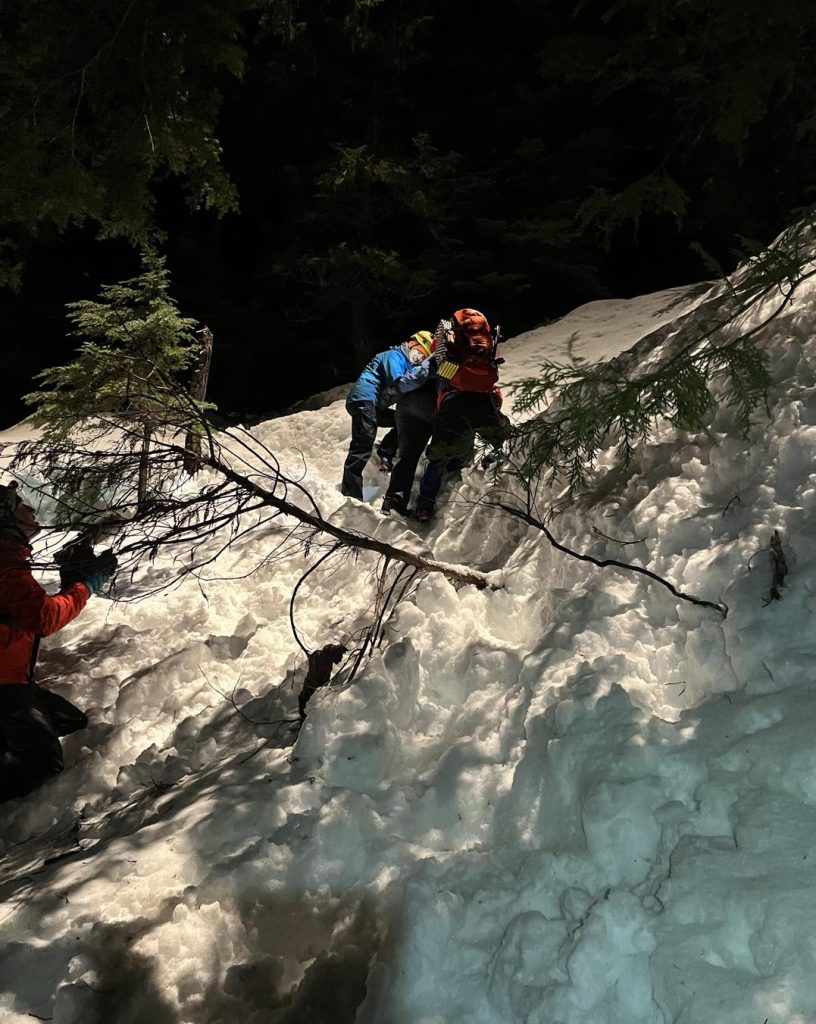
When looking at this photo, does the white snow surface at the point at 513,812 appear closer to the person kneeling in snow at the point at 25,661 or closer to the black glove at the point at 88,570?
the person kneeling in snow at the point at 25,661

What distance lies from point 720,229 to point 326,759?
14.2 m

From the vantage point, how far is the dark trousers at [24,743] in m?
4.40

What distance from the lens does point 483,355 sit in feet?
20.1

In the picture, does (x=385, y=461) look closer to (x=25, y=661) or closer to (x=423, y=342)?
(x=423, y=342)

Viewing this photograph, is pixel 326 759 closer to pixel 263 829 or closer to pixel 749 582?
pixel 263 829

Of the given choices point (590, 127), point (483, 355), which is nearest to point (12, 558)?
point (483, 355)

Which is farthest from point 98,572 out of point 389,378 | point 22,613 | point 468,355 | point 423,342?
point 423,342

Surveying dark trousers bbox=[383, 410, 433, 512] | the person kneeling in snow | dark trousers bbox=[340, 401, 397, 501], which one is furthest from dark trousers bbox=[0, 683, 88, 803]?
dark trousers bbox=[340, 401, 397, 501]

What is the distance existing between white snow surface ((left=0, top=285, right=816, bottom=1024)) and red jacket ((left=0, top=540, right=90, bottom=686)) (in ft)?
2.38

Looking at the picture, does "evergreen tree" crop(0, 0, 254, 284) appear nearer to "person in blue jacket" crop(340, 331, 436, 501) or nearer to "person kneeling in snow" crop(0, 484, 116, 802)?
"person in blue jacket" crop(340, 331, 436, 501)

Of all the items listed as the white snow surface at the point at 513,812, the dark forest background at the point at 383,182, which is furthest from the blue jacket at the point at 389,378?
the white snow surface at the point at 513,812

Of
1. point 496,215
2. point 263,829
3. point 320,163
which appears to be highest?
point 320,163

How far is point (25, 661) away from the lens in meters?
4.64

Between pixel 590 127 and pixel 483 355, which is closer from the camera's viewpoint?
pixel 483 355
